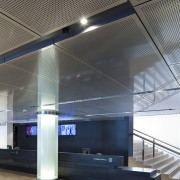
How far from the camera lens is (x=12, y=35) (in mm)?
2051

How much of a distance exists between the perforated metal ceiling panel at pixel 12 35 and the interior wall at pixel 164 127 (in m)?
11.4

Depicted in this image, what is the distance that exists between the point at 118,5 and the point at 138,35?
50cm

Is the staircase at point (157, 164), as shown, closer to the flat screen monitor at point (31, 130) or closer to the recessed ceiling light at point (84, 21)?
the flat screen monitor at point (31, 130)

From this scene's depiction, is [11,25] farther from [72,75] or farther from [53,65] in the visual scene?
[72,75]

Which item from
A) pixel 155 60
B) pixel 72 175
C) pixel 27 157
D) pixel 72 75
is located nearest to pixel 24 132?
pixel 27 157

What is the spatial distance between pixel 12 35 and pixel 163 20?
1.36 m

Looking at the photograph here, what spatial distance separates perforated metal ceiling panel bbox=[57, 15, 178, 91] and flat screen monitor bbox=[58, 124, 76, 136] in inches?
337

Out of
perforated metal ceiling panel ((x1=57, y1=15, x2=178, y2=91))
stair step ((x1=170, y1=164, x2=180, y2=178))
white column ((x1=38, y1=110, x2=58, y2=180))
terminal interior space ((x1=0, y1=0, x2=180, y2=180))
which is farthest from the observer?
stair step ((x1=170, y1=164, x2=180, y2=178))

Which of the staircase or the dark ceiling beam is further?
the staircase

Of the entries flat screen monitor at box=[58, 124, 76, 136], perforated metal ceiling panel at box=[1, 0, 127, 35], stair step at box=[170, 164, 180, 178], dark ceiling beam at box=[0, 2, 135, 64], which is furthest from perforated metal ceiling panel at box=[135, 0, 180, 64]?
flat screen monitor at box=[58, 124, 76, 136]

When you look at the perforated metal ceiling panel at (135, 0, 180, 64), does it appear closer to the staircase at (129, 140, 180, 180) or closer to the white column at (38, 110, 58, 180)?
the white column at (38, 110, 58, 180)

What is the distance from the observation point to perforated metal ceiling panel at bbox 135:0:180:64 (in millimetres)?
1640

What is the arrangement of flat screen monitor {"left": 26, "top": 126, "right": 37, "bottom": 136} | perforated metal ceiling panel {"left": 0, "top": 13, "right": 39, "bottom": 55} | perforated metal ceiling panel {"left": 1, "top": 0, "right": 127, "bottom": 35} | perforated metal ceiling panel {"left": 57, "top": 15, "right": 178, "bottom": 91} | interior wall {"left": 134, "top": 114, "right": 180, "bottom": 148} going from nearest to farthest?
perforated metal ceiling panel {"left": 1, "top": 0, "right": 127, "bottom": 35} → perforated metal ceiling panel {"left": 0, "top": 13, "right": 39, "bottom": 55} → perforated metal ceiling panel {"left": 57, "top": 15, "right": 178, "bottom": 91} → interior wall {"left": 134, "top": 114, "right": 180, "bottom": 148} → flat screen monitor {"left": 26, "top": 126, "right": 37, "bottom": 136}

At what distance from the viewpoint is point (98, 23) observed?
74.8 inches
